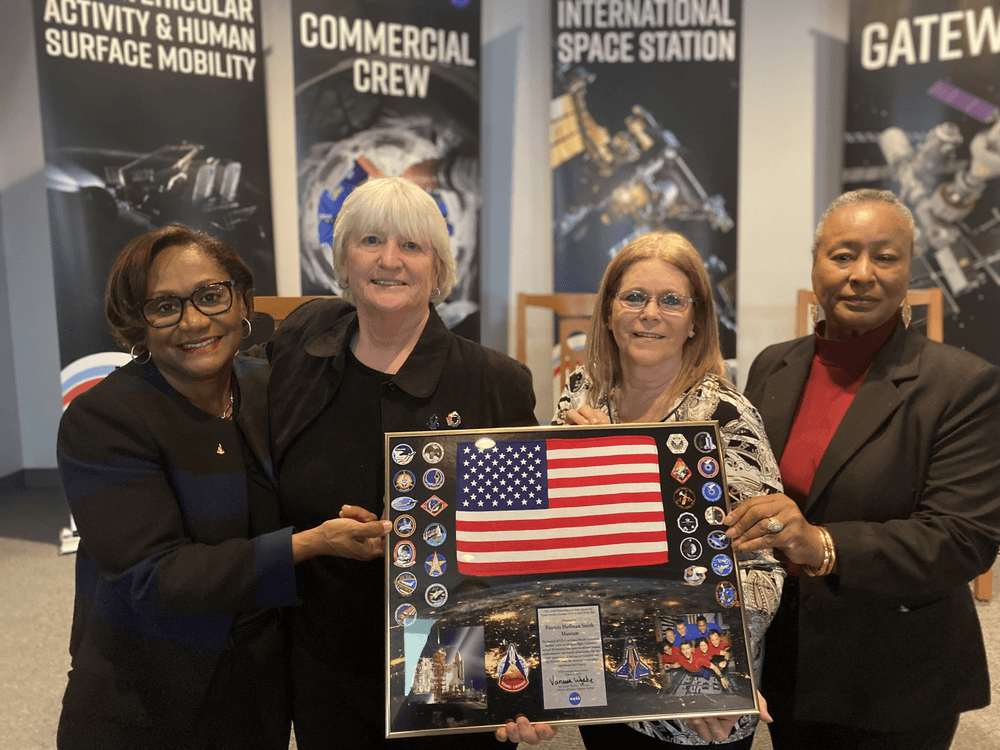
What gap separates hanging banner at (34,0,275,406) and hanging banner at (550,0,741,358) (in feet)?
7.73

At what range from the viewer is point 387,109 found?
5355mm

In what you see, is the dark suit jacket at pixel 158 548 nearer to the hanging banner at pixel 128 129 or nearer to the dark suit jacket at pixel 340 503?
the dark suit jacket at pixel 340 503

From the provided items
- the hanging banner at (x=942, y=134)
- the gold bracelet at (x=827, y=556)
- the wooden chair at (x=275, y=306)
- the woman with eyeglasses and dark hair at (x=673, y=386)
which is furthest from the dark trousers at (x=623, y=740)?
the hanging banner at (x=942, y=134)

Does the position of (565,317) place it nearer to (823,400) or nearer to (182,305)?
(823,400)

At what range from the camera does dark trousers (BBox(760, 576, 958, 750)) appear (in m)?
1.80

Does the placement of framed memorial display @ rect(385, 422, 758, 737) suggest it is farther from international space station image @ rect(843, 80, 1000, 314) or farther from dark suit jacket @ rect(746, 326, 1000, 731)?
international space station image @ rect(843, 80, 1000, 314)

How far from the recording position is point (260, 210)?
5273mm

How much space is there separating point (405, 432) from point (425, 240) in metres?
0.51

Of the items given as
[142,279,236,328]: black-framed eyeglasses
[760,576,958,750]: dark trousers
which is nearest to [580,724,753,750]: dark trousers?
[760,576,958,750]: dark trousers

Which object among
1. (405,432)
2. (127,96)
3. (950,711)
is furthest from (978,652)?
(127,96)

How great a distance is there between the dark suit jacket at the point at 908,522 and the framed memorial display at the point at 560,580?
35 cm

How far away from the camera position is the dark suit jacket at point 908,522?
168 cm

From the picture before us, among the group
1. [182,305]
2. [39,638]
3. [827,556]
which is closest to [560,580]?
[827,556]

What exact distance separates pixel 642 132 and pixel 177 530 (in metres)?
4.80
